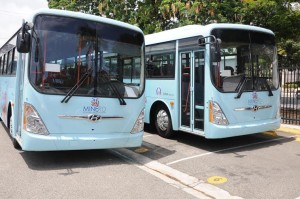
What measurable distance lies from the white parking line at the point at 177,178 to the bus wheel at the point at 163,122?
1677 millimetres

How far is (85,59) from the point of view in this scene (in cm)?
675

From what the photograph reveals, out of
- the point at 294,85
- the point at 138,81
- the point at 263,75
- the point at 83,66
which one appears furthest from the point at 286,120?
the point at 83,66

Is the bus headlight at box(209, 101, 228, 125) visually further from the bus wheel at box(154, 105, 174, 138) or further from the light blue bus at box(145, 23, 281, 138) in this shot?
the bus wheel at box(154, 105, 174, 138)

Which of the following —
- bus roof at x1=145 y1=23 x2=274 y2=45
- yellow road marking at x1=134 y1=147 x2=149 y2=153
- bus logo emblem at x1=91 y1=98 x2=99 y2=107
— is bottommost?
yellow road marking at x1=134 y1=147 x2=149 y2=153

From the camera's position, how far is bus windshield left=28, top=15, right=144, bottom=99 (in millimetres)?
6375

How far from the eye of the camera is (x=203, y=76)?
817 centimetres

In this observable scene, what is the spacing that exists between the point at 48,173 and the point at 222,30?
15.8 ft

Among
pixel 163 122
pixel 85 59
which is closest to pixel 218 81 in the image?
pixel 163 122

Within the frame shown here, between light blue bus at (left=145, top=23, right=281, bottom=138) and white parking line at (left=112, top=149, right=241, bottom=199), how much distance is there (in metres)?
1.61

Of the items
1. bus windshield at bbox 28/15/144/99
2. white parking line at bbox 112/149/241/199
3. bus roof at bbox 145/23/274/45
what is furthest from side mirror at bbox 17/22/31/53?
bus roof at bbox 145/23/274/45

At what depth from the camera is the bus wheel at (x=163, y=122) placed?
30.9 ft

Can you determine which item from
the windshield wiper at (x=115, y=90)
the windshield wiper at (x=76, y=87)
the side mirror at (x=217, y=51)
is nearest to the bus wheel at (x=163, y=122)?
the side mirror at (x=217, y=51)

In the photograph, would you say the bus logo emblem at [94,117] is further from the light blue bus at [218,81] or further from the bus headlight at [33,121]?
the light blue bus at [218,81]

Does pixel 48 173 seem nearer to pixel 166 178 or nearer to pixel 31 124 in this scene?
pixel 31 124
